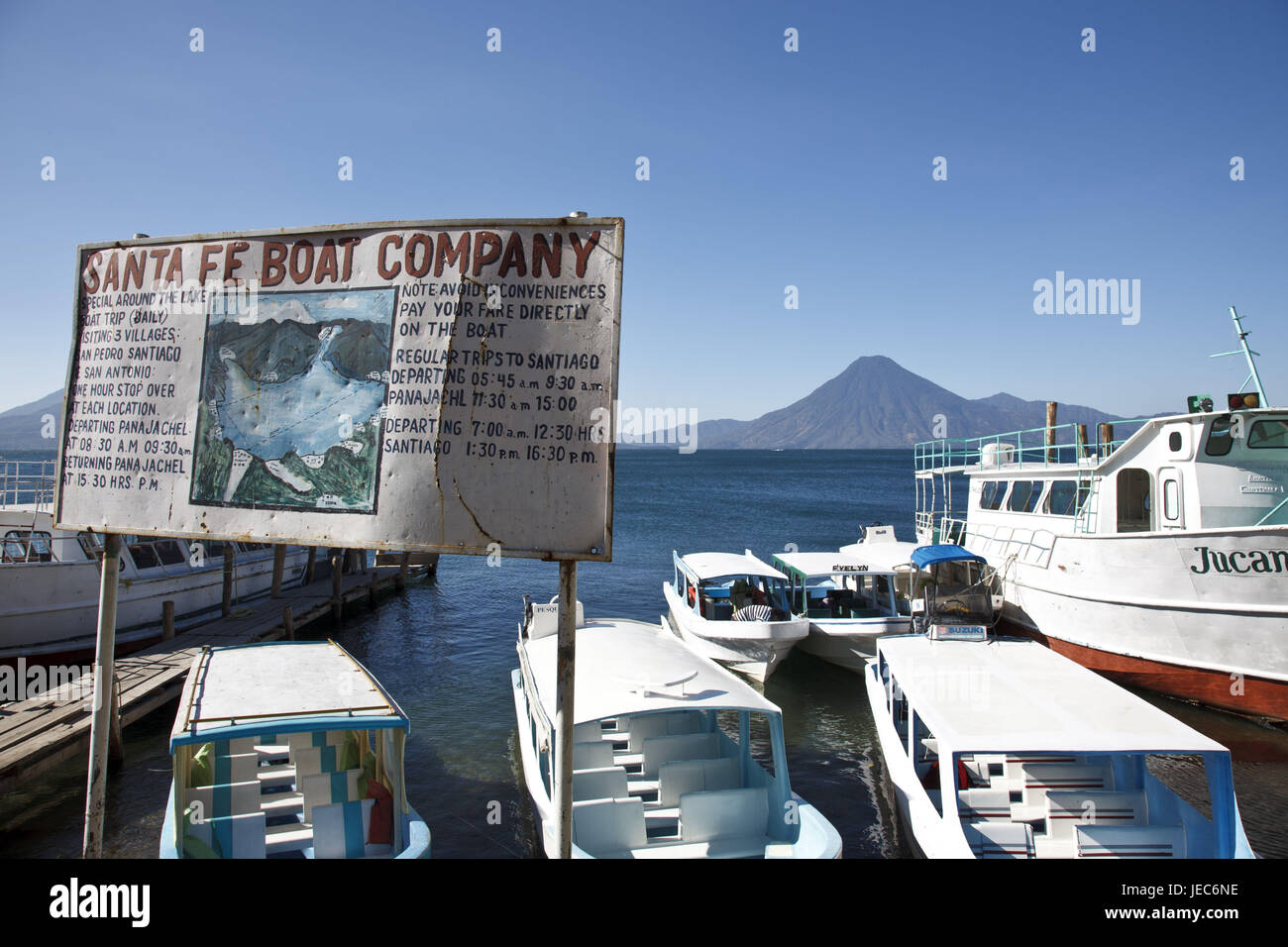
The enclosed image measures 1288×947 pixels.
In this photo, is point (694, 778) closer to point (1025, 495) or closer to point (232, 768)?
point (232, 768)

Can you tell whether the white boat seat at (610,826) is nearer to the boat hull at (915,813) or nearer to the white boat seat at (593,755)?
the white boat seat at (593,755)

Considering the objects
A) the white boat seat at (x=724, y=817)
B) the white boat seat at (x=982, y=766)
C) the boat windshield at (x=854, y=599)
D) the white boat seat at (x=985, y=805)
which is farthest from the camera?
the boat windshield at (x=854, y=599)

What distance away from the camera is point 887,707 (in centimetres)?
1222

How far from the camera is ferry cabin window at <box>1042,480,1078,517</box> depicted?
1958 cm

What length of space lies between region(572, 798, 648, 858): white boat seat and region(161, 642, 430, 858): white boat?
1733mm

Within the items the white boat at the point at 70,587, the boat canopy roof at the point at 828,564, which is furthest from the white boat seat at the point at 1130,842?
the white boat at the point at 70,587

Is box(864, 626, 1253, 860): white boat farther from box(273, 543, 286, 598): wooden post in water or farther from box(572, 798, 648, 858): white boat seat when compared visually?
box(273, 543, 286, 598): wooden post in water

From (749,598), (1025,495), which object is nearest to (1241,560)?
(1025,495)

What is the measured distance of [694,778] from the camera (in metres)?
9.50

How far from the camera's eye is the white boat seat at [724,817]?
27.6 ft
